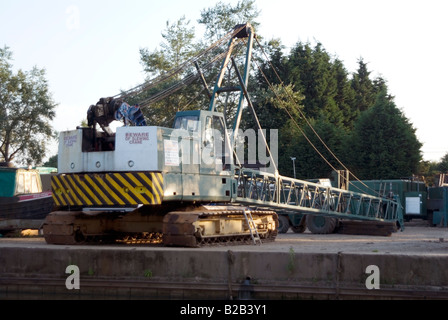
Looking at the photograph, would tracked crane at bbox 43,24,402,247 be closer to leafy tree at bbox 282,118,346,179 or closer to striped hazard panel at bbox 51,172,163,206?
striped hazard panel at bbox 51,172,163,206

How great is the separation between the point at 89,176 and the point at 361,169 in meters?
38.7

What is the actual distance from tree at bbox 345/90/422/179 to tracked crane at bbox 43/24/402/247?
32.9m

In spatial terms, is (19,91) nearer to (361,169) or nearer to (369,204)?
(361,169)

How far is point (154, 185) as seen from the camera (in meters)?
15.4

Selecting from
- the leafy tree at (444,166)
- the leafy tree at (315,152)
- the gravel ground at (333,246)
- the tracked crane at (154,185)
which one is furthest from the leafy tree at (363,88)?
the tracked crane at (154,185)

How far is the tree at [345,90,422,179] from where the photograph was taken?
165 ft

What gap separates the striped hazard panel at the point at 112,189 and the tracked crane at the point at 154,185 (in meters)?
0.02

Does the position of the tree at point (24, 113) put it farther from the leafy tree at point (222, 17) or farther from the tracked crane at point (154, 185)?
the tracked crane at point (154, 185)

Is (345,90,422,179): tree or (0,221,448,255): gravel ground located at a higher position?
(345,90,422,179): tree

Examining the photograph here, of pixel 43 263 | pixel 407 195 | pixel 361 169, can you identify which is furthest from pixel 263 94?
pixel 43 263

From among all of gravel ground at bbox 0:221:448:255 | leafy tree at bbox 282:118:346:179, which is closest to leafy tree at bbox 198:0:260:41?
leafy tree at bbox 282:118:346:179

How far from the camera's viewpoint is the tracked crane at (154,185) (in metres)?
15.7

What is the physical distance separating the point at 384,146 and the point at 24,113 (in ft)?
112

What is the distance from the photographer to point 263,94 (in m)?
54.7
